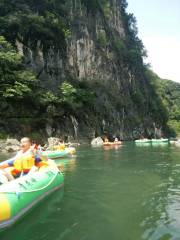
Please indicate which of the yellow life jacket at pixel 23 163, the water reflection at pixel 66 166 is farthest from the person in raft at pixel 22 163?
the water reflection at pixel 66 166

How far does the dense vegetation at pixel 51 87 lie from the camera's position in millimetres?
37875

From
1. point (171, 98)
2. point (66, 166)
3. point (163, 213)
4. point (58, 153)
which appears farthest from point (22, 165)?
point (171, 98)

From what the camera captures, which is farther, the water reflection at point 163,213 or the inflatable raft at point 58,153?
the inflatable raft at point 58,153

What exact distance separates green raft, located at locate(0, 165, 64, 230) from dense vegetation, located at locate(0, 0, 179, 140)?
85.9ft

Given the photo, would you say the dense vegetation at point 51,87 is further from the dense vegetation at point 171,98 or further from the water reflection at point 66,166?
the dense vegetation at point 171,98

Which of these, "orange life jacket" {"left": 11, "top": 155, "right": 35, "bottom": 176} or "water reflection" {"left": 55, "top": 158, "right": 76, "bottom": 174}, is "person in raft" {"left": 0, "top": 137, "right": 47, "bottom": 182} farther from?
"water reflection" {"left": 55, "top": 158, "right": 76, "bottom": 174}

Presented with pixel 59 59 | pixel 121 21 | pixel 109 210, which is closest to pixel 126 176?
pixel 109 210

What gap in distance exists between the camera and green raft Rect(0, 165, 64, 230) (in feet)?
23.9

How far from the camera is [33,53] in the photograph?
148 feet

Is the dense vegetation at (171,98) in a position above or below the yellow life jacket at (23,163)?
above

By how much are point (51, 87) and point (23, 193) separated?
1478 inches

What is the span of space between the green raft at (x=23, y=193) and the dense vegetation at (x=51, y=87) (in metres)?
26.2

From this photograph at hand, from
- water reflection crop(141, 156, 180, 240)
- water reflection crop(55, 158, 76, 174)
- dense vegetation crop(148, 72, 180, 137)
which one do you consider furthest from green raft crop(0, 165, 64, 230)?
dense vegetation crop(148, 72, 180, 137)

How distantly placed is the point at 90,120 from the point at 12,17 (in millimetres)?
18363
